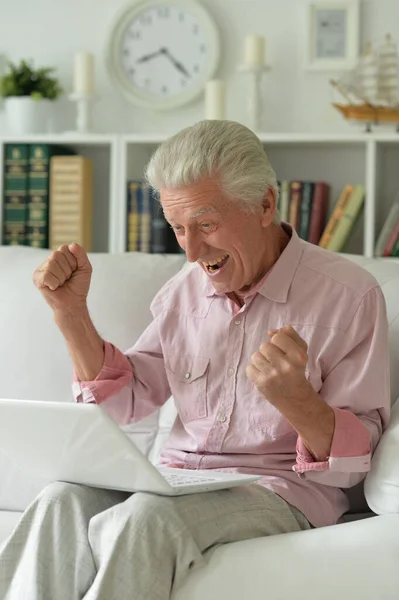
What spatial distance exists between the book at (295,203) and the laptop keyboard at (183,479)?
Result: 1589 millimetres

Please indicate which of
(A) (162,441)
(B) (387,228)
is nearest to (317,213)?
(B) (387,228)

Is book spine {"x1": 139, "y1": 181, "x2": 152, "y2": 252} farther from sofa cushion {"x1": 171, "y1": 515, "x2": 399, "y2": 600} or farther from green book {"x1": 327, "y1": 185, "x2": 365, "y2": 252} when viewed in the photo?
sofa cushion {"x1": 171, "y1": 515, "x2": 399, "y2": 600}

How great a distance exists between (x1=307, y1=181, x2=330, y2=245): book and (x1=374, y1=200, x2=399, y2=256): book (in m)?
0.19

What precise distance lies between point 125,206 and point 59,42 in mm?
699

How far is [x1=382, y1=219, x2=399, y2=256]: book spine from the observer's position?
299 cm

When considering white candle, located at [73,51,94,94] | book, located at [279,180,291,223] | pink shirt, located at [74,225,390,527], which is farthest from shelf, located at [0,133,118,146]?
pink shirt, located at [74,225,390,527]

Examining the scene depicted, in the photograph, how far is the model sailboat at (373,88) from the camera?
9.86 feet

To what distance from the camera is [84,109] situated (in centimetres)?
327

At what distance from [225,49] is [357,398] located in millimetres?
1938

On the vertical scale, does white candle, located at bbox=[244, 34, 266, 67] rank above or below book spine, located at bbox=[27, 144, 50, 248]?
above

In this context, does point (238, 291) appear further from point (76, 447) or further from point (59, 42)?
point (59, 42)

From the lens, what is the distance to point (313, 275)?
5.90 feet

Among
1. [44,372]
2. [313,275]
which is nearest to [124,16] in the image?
[44,372]

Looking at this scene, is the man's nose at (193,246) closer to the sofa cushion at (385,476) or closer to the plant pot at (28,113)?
the sofa cushion at (385,476)
